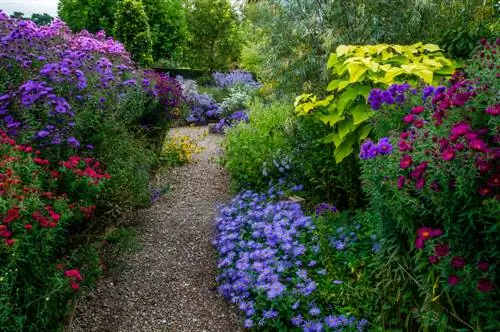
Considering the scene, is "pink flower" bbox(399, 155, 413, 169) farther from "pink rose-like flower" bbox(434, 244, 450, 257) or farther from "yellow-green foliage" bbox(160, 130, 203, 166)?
"yellow-green foliage" bbox(160, 130, 203, 166)

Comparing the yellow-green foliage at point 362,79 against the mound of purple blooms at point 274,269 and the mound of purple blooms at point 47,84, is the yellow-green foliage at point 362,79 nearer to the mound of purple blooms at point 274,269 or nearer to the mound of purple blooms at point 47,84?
the mound of purple blooms at point 274,269

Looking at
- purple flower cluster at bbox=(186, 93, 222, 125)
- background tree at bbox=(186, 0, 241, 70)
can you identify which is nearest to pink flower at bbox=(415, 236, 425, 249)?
purple flower cluster at bbox=(186, 93, 222, 125)

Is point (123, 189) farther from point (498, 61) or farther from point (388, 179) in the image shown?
point (498, 61)

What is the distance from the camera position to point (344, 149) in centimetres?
393

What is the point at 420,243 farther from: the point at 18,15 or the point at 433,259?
the point at 18,15

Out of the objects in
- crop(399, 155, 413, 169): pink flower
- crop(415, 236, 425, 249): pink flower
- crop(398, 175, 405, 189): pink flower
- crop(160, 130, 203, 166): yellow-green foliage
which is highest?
crop(399, 155, 413, 169): pink flower

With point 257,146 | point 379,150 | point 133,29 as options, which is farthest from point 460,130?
point 133,29

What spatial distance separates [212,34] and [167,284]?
47.5 ft

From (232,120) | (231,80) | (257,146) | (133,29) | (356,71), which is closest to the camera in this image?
(356,71)

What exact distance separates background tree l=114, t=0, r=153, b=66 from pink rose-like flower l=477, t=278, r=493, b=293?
11.1 meters

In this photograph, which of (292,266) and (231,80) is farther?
(231,80)

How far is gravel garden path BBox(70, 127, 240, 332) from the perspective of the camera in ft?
10.7

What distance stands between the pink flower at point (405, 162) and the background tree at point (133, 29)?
10619 millimetres

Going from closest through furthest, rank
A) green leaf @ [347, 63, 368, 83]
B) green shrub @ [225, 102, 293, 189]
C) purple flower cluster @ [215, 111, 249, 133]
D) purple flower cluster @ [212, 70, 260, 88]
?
green leaf @ [347, 63, 368, 83] < green shrub @ [225, 102, 293, 189] < purple flower cluster @ [215, 111, 249, 133] < purple flower cluster @ [212, 70, 260, 88]
